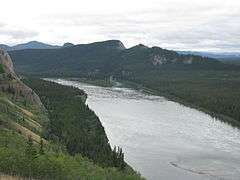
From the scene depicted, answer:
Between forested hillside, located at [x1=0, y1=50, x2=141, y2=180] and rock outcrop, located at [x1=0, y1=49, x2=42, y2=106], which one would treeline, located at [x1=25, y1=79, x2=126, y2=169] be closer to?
forested hillside, located at [x1=0, y1=50, x2=141, y2=180]

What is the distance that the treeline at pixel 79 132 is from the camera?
77.9 m

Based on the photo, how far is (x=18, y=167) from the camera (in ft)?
127

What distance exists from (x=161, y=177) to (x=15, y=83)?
195ft

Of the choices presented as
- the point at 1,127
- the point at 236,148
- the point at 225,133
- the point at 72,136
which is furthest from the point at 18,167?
the point at 225,133

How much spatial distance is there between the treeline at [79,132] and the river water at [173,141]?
4.54 m

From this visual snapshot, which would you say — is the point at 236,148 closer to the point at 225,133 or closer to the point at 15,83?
the point at 225,133

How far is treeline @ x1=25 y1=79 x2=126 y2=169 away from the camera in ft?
256

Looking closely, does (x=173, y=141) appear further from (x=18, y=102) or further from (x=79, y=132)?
(x=18, y=102)

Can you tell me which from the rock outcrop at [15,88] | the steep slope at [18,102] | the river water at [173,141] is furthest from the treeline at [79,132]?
the rock outcrop at [15,88]

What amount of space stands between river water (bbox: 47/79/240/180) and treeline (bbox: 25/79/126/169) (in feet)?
14.9

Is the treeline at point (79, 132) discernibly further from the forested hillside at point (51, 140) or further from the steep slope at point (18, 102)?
the steep slope at point (18, 102)

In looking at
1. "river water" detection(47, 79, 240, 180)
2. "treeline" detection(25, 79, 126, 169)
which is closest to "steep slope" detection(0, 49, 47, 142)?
"treeline" detection(25, 79, 126, 169)

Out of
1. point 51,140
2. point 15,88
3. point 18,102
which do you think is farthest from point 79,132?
point 15,88

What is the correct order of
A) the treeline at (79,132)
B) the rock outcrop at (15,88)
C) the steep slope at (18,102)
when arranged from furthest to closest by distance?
the rock outcrop at (15,88), the steep slope at (18,102), the treeline at (79,132)
